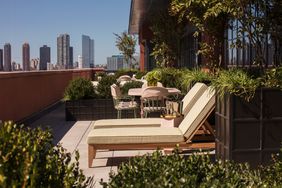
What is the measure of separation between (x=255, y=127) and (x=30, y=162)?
12.2ft

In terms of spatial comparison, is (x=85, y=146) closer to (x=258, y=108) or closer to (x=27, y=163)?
(x=258, y=108)

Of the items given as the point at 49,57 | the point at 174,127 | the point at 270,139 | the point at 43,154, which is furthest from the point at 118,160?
the point at 49,57

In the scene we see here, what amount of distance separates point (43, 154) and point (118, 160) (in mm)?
4445

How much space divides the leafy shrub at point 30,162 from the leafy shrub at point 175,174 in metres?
0.28

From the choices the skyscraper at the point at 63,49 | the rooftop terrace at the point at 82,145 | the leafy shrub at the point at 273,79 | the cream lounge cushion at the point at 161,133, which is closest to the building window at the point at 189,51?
the rooftop terrace at the point at 82,145

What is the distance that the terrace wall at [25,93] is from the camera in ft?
33.2

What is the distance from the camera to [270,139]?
5.61 metres

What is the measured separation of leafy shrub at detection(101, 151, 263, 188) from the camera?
2.58m

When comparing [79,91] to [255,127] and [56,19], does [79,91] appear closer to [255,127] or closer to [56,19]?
[255,127]

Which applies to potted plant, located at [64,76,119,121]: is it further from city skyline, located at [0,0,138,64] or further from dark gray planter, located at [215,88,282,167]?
city skyline, located at [0,0,138,64]

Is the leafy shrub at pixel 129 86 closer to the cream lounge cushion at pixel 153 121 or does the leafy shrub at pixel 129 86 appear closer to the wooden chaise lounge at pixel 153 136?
the cream lounge cushion at pixel 153 121

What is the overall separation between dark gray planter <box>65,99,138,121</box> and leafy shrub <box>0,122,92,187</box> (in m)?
9.23

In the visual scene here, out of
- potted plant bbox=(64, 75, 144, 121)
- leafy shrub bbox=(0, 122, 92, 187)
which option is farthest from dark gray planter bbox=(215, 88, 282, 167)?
potted plant bbox=(64, 75, 144, 121)

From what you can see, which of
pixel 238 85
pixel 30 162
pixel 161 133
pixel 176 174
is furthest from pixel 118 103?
pixel 30 162
